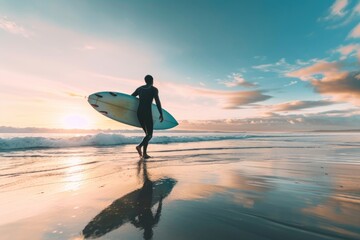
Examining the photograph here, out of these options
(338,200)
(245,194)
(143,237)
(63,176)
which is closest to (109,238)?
(143,237)

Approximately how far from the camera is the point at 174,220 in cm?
198

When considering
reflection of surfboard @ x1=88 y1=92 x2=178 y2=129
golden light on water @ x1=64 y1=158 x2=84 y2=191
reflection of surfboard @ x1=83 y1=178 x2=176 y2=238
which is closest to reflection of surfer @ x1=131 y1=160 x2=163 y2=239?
reflection of surfboard @ x1=83 y1=178 x2=176 y2=238

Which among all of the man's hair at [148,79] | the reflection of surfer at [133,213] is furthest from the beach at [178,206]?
the man's hair at [148,79]

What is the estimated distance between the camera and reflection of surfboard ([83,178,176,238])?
5.92 ft

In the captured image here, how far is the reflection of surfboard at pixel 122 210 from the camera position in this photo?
71.0 inches

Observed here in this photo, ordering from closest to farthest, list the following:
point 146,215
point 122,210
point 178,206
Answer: point 146,215, point 122,210, point 178,206

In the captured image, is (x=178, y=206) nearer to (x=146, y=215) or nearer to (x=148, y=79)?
(x=146, y=215)

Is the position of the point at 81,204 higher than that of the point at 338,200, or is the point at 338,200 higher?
the point at 81,204

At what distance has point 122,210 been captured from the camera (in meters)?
2.24

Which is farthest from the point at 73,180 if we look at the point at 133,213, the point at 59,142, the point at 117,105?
the point at 59,142

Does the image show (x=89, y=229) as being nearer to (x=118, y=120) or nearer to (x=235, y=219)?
(x=235, y=219)

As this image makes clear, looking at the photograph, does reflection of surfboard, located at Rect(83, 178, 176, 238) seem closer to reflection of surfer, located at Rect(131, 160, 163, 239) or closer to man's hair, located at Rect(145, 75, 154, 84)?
reflection of surfer, located at Rect(131, 160, 163, 239)

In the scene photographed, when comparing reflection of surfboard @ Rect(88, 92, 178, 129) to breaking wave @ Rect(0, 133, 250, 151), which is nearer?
reflection of surfboard @ Rect(88, 92, 178, 129)

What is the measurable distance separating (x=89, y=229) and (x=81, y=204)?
73cm
